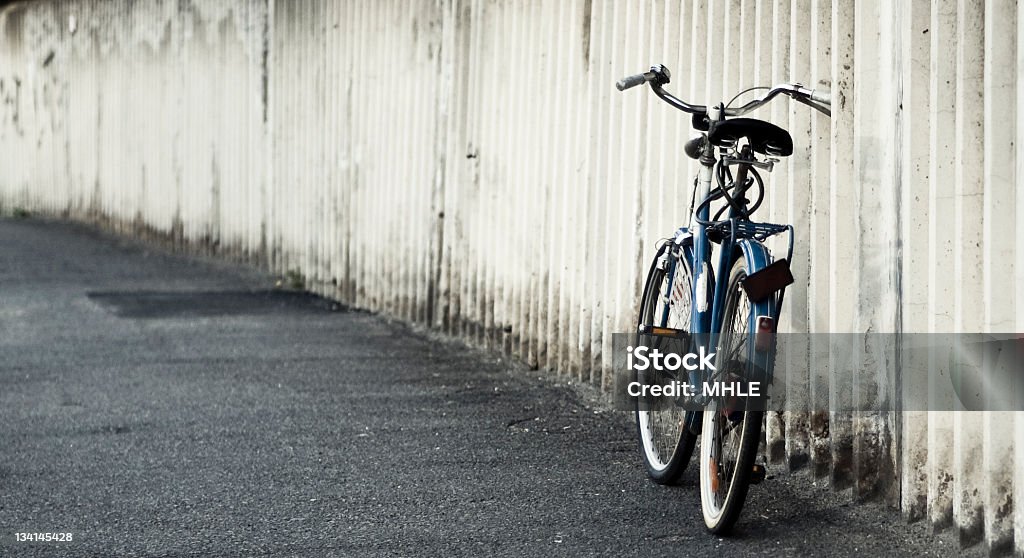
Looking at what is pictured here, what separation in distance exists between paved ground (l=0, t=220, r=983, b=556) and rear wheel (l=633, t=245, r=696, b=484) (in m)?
0.13

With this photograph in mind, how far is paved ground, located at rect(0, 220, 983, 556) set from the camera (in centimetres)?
483

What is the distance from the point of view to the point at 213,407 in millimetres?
7281

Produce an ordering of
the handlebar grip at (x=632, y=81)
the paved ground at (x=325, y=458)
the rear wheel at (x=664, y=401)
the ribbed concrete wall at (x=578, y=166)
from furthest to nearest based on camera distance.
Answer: the rear wheel at (x=664, y=401) < the handlebar grip at (x=632, y=81) < the paved ground at (x=325, y=458) < the ribbed concrete wall at (x=578, y=166)

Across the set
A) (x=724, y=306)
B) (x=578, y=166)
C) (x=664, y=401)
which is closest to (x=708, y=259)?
(x=724, y=306)

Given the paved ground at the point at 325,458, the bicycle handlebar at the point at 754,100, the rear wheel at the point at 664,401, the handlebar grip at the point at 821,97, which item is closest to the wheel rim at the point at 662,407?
the rear wheel at the point at 664,401

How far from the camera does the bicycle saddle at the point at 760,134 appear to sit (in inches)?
185

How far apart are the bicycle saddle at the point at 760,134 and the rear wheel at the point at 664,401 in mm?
711

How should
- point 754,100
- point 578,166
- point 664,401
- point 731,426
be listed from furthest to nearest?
point 578,166, point 664,401, point 754,100, point 731,426

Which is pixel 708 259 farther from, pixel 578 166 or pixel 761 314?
pixel 578 166

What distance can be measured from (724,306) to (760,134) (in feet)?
2.10

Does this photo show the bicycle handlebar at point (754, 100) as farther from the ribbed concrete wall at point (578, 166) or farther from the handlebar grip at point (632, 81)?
the ribbed concrete wall at point (578, 166)

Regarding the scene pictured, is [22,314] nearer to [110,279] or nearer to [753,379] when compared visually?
[110,279]

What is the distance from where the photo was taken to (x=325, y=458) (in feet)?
20.1

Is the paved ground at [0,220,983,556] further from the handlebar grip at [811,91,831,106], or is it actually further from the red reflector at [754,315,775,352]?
the handlebar grip at [811,91,831,106]
